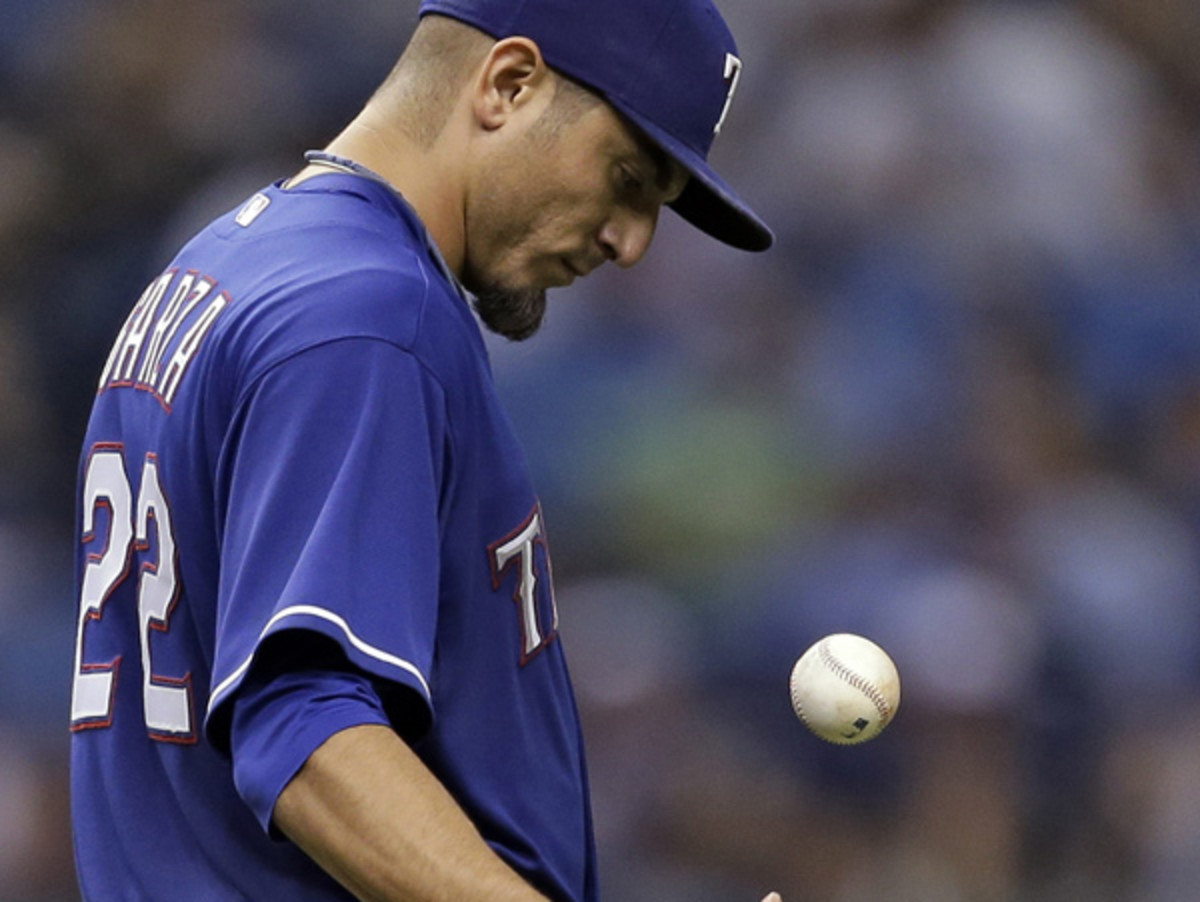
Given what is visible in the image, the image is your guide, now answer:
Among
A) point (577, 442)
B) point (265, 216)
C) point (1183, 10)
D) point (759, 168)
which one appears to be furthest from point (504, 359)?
point (265, 216)

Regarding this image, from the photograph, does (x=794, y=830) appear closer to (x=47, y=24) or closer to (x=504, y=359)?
(x=504, y=359)

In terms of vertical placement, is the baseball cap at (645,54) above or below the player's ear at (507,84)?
above

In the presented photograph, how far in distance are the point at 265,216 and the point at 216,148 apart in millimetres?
Result: 3268

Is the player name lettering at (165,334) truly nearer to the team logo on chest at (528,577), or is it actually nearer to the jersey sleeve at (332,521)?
the jersey sleeve at (332,521)

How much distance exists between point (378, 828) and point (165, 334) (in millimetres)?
598

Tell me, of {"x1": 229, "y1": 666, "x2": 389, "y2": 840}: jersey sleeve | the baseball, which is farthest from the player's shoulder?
the baseball

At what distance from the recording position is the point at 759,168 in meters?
4.86

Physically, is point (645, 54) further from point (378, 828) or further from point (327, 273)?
point (378, 828)

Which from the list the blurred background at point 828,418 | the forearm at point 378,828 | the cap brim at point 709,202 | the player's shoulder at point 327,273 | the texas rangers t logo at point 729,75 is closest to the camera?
the forearm at point 378,828

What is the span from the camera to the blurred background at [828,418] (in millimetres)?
4289

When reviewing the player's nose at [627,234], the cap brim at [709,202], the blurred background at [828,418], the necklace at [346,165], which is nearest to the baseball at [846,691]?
the cap brim at [709,202]

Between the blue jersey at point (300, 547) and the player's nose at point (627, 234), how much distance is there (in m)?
0.31

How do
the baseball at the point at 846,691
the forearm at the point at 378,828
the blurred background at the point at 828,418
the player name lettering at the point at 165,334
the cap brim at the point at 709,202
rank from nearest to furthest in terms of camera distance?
the forearm at the point at 378,828 → the player name lettering at the point at 165,334 → the cap brim at the point at 709,202 → the baseball at the point at 846,691 → the blurred background at the point at 828,418

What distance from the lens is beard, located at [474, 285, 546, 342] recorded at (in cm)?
205
